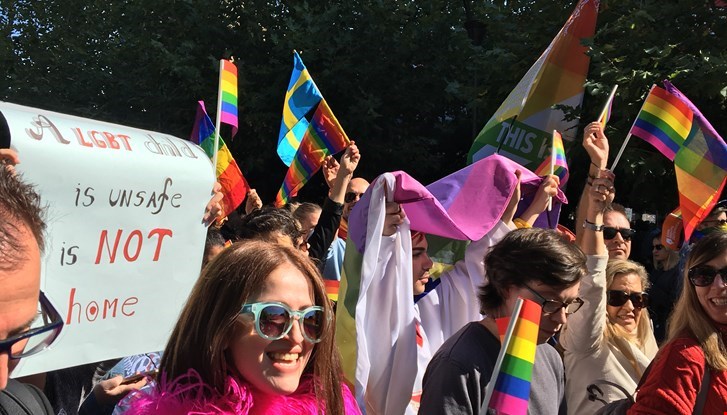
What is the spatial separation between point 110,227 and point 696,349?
2.02 meters

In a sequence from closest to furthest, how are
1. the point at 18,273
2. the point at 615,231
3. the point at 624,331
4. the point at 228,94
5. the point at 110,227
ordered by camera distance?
the point at 18,273 → the point at 110,227 → the point at 624,331 → the point at 615,231 → the point at 228,94

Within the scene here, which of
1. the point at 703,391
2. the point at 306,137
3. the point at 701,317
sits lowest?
the point at 703,391

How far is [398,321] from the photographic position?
2.88 metres

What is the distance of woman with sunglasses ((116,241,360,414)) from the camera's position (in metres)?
1.90

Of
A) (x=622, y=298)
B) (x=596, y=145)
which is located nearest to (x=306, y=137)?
(x=596, y=145)

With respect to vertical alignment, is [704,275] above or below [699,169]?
below

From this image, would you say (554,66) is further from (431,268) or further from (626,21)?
(431,268)

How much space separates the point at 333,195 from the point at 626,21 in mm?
5140

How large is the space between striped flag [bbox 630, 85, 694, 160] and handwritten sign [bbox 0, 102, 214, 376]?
3.09 metres

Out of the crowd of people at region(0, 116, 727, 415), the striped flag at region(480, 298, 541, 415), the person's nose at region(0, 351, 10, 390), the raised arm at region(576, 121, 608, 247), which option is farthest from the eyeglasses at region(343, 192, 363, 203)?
the person's nose at region(0, 351, 10, 390)

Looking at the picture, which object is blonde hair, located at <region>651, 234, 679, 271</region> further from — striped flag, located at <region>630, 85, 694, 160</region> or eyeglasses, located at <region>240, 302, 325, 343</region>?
eyeglasses, located at <region>240, 302, 325, 343</region>

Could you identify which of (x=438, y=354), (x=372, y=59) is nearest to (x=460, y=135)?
(x=372, y=59)

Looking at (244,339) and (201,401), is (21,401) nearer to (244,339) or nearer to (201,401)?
(201,401)

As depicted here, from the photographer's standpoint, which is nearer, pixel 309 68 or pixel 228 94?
pixel 228 94
